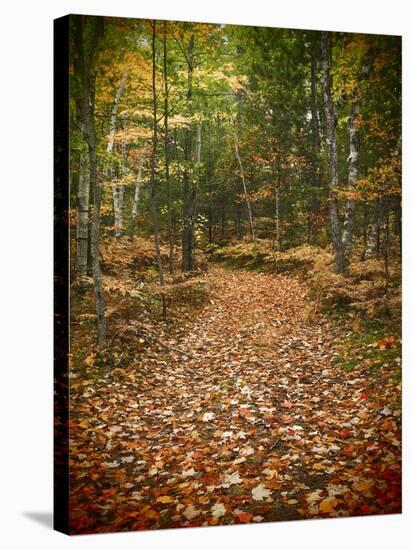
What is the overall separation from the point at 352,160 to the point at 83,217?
2.93 metres

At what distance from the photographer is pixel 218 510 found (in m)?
6.88

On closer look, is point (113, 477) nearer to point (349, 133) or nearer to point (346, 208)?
point (346, 208)

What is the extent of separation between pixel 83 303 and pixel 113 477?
1.59 metres

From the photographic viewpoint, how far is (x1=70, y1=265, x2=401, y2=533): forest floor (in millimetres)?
6602

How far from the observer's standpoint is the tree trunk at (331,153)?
7.53 m

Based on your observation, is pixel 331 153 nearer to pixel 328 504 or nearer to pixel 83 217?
pixel 83 217

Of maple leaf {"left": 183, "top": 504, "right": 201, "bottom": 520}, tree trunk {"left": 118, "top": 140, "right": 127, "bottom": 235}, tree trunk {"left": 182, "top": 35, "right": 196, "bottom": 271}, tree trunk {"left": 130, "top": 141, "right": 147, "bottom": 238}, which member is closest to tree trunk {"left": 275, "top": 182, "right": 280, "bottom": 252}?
tree trunk {"left": 182, "top": 35, "right": 196, "bottom": 271}

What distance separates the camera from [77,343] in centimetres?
659

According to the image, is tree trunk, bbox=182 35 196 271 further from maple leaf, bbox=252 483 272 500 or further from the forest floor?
maple leaf, bbox=252 483 272 500

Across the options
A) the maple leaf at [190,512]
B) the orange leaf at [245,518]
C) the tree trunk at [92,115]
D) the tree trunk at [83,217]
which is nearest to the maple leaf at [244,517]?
the orange leaf at [245,518]

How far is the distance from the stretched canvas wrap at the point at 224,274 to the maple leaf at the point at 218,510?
5 cm

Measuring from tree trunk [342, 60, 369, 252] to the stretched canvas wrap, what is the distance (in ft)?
0.08

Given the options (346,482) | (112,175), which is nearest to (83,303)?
(112,175)

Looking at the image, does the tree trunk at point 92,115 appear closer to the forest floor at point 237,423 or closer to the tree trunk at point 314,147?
the forest floor at point 237,423
